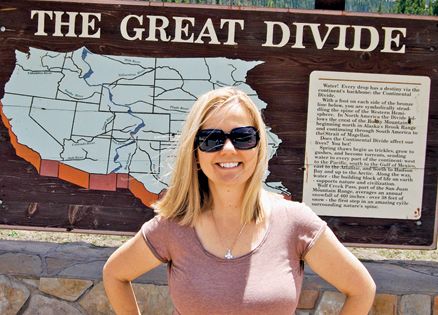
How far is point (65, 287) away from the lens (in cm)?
377

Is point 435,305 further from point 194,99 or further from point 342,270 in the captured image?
point 342,270

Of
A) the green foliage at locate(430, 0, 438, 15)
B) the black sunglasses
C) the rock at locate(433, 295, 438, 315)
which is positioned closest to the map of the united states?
the rock at locate(433, 295, 438, 315)

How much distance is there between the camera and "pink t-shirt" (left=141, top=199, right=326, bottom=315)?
1.96 m

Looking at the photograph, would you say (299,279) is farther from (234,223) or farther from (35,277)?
(35,277)

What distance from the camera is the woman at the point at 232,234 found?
1.98m

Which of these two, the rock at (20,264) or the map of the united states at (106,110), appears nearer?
the rock at (20,264)

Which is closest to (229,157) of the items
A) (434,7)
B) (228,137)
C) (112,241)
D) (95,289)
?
(228,137)

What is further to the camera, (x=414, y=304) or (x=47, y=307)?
(x=47, y=307)

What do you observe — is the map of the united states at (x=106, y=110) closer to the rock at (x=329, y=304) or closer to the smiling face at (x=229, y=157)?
the rock at (x=329, y=304)

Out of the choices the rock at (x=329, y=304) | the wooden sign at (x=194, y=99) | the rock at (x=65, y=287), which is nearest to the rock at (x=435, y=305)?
the wooden sign at (x=194, y=99)

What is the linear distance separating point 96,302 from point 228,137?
205 centimetres

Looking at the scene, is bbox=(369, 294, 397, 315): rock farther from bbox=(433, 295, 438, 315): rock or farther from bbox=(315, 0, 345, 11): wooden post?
bbox=(315, 0, 345, 11): wooden post

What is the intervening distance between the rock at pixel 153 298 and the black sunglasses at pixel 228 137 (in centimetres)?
185

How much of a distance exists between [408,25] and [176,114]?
139cm
